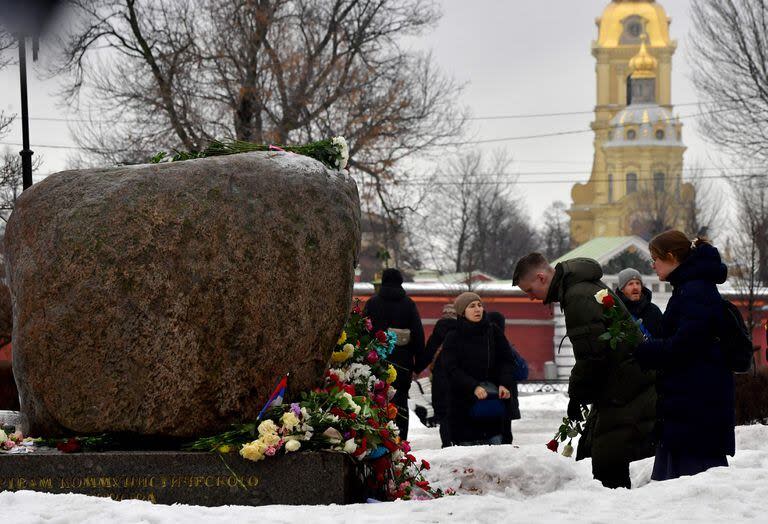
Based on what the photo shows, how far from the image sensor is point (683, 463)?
6.81 metres

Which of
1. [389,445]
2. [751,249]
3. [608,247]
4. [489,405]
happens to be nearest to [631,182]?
[608,247]

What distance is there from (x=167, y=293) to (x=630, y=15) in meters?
102

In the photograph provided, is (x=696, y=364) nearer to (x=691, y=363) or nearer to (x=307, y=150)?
(x=691, y=363)

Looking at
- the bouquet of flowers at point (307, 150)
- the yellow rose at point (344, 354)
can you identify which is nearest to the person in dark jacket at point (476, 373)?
the yellow rose at point (344, 354)

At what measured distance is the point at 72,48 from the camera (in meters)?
28.5

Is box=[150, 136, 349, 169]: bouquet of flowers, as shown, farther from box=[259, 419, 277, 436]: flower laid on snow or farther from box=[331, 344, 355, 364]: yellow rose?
box=[259, 419, 277, 436]: flower laid on snow

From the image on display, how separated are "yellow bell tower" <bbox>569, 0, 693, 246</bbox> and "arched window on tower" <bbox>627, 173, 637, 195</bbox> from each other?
0.22ft

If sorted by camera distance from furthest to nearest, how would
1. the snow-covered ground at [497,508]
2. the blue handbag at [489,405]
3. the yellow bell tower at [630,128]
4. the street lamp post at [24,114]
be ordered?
the yellow bell tower at [630,128] < the street lamp post at [24,114] < the blue handbag at [489,405] < the snow-covered ground at [497,508]

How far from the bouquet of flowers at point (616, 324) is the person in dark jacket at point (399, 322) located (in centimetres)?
541

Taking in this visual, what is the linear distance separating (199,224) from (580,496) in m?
2.40

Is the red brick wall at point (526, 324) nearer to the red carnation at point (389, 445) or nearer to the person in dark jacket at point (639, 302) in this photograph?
the person in dark jacket at point (639, 302)

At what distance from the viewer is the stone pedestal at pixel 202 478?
6898 mm

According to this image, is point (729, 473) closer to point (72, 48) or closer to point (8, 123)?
point (8, 123)

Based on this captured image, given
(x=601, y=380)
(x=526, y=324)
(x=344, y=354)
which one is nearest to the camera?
(x=601, y=380)
